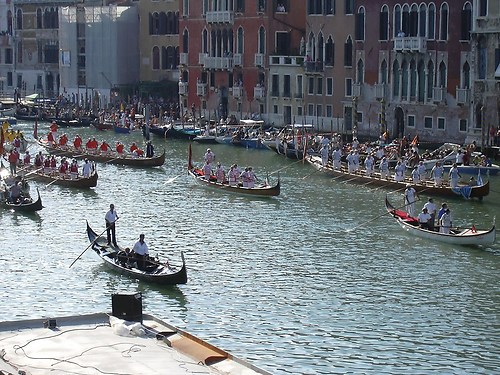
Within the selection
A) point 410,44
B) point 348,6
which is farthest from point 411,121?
point 348,6

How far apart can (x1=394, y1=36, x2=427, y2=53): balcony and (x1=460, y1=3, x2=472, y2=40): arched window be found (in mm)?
1405

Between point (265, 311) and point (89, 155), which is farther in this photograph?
point (89, 155)

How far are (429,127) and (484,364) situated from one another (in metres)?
25.1

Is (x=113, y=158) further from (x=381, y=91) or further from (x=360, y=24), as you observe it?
(x=360, y=24)

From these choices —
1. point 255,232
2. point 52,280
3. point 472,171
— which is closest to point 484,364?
point 52,280

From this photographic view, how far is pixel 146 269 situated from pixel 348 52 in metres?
24.5

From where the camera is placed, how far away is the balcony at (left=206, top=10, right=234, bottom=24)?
47906mm

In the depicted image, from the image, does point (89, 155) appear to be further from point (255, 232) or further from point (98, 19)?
point (98, 19)

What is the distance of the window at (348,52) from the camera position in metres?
43.4

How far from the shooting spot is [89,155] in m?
38.3

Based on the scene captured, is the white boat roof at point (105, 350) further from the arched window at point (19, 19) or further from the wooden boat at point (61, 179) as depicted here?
the arched window at point (19, 19)

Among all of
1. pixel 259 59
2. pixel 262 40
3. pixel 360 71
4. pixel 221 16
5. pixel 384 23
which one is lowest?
pixel 360 71

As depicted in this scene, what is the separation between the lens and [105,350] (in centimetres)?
1246

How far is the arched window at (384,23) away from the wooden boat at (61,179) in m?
13.3
